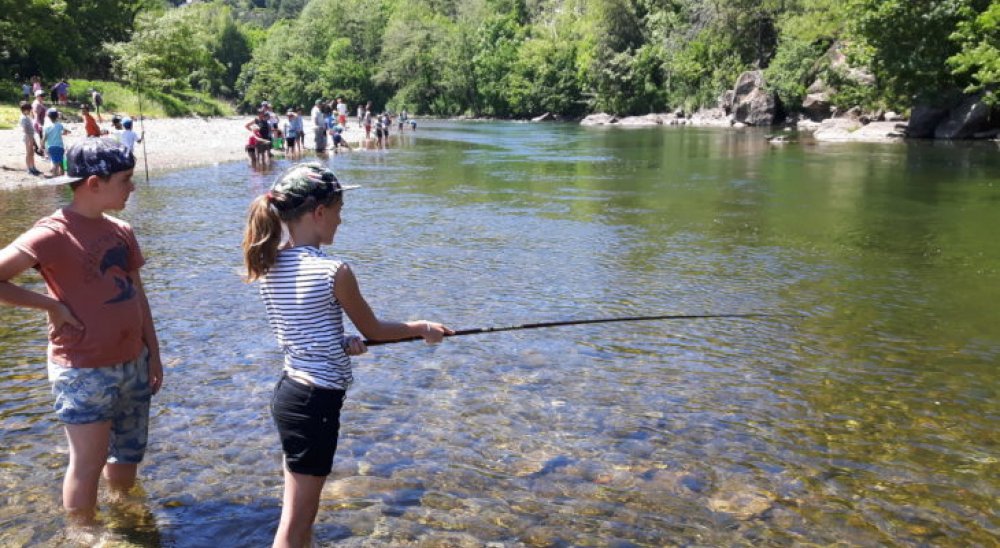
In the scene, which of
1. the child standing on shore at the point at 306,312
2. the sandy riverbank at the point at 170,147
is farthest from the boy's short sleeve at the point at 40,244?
the sandy riverbank at the point at 170,147

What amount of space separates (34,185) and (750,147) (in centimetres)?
2975

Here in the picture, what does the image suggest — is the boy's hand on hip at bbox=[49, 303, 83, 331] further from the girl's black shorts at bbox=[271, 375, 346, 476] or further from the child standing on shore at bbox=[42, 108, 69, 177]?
the child standing on shore at bbox=[42, 108, 69, 177]

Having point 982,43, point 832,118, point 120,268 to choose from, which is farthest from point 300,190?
point 832,118

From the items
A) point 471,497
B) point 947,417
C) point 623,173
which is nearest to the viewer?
point 471,497

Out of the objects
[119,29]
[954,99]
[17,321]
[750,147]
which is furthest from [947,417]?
[119,29]

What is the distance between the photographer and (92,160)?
3.66 m

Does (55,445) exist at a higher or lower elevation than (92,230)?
lower

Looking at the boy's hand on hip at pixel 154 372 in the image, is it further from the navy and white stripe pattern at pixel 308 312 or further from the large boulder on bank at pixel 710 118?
the large boulder on bank at pixel 710 118

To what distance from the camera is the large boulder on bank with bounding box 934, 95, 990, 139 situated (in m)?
37.9

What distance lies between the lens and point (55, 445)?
5.39 metres

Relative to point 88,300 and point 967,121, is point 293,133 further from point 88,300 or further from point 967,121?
point 967,121

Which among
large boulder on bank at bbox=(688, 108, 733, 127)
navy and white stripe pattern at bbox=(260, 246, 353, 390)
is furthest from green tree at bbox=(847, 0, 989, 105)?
navy and white stripe pattern at bbox=(260, 246, 353, 390)

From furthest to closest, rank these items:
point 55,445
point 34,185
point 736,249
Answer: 1. point 34,185
2. point 736,249
3. point 55,445

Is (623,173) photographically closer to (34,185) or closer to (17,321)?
(34,185)
